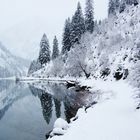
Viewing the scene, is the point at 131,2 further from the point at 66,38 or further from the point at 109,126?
the point at 109,126

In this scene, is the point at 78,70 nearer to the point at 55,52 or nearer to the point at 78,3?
the point at 78,3

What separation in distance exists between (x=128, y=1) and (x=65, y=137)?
66.7 m

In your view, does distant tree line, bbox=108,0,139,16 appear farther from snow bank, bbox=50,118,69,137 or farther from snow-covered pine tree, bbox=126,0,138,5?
snow bank, bbox=50,118,69,137

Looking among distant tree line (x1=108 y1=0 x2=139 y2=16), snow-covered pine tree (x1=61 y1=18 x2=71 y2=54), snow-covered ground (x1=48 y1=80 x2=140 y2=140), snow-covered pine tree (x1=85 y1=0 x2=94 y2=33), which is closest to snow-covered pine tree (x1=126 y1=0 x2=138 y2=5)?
distant tree line (x1=108 y1=0 x2=139 y2=16)

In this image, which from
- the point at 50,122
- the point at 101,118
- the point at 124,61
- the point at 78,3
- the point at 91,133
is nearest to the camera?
the point at 91,133

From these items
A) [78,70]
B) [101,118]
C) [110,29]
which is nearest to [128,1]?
[110,29]

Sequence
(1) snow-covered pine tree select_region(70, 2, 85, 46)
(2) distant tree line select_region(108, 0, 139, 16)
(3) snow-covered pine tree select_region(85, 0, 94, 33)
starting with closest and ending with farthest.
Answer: (2) distant tree line select_region(108, 0, 139, 16)
(1) snow-covered pine tree select_region(70, 2, 85, 46)
(3) snow-covered pine tree select_region(85, 0, 94, 33)

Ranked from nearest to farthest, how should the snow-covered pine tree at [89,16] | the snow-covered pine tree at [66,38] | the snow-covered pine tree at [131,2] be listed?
the snow-covered pine tree at [131,2]
the snow-covered pine tree at [89,16]
the snow-covered pine tree at [66,38]

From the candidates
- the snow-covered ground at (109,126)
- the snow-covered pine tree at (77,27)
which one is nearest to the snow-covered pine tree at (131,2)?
the snow-covered pine tree at (77,27)

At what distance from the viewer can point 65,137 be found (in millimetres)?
13211

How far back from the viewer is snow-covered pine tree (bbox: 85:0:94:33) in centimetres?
7969

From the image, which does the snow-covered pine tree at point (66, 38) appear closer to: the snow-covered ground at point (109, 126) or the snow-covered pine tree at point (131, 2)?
the snow-covered pine tree at point (131, 2)

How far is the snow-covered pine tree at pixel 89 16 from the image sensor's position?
261 ft

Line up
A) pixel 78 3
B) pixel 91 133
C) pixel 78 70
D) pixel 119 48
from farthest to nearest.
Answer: pixel 78 3 → pixel 78 70 → pixel 119 48 → pixel 91 133
